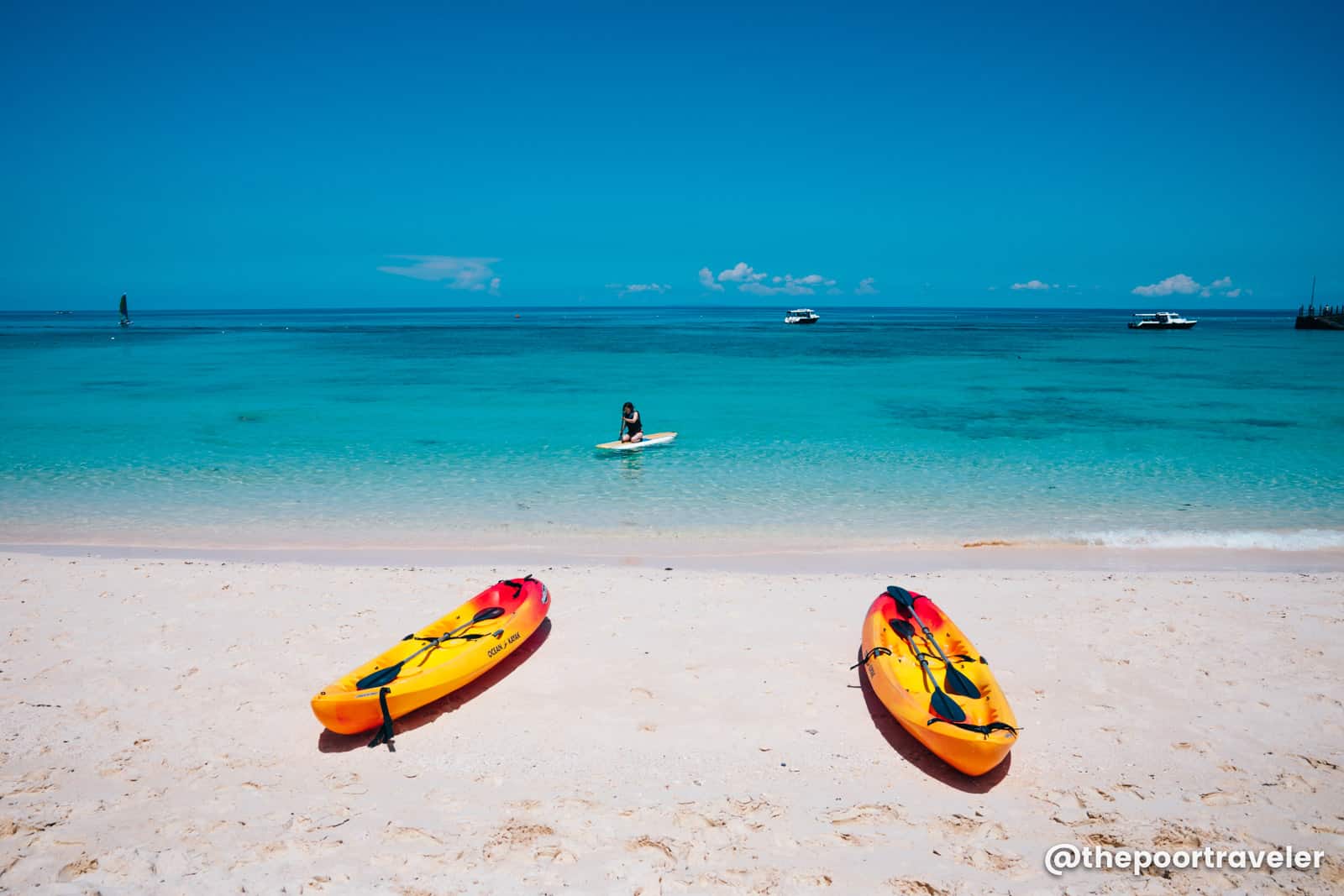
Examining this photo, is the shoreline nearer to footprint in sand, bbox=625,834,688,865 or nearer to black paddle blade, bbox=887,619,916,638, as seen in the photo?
black paddle blade, bbox=887,619,916,638

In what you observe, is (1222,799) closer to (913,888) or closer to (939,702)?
(939,702)

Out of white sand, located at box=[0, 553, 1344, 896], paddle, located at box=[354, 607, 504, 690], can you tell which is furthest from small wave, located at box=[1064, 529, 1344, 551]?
paddle, located at box=[354, 607, 504, 690]

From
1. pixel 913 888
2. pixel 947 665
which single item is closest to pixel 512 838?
pixel 913 888

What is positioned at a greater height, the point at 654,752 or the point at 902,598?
the point at 902,598

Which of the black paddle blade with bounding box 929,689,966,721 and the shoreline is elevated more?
the black paddle blade with bounding box 929,689,966,721

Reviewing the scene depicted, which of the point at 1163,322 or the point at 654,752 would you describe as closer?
the point at 654,752

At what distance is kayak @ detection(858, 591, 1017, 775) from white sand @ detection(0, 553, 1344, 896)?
289 mm

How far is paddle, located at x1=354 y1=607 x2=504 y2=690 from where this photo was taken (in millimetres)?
5832

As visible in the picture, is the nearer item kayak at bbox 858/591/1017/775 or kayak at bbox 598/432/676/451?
kayak at bbox 858/591/1017/775

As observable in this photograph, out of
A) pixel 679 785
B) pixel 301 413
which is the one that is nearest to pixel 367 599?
pixel 679 785

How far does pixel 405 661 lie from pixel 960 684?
4.50 m

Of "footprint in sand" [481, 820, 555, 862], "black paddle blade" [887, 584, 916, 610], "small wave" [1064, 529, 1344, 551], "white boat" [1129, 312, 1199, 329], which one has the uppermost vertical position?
"white boat" [1129, 312, 1199, 329]

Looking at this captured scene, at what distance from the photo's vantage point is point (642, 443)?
1794 cm

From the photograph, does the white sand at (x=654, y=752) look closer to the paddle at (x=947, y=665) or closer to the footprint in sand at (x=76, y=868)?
the footprint in sand at (x=76, y=868)
